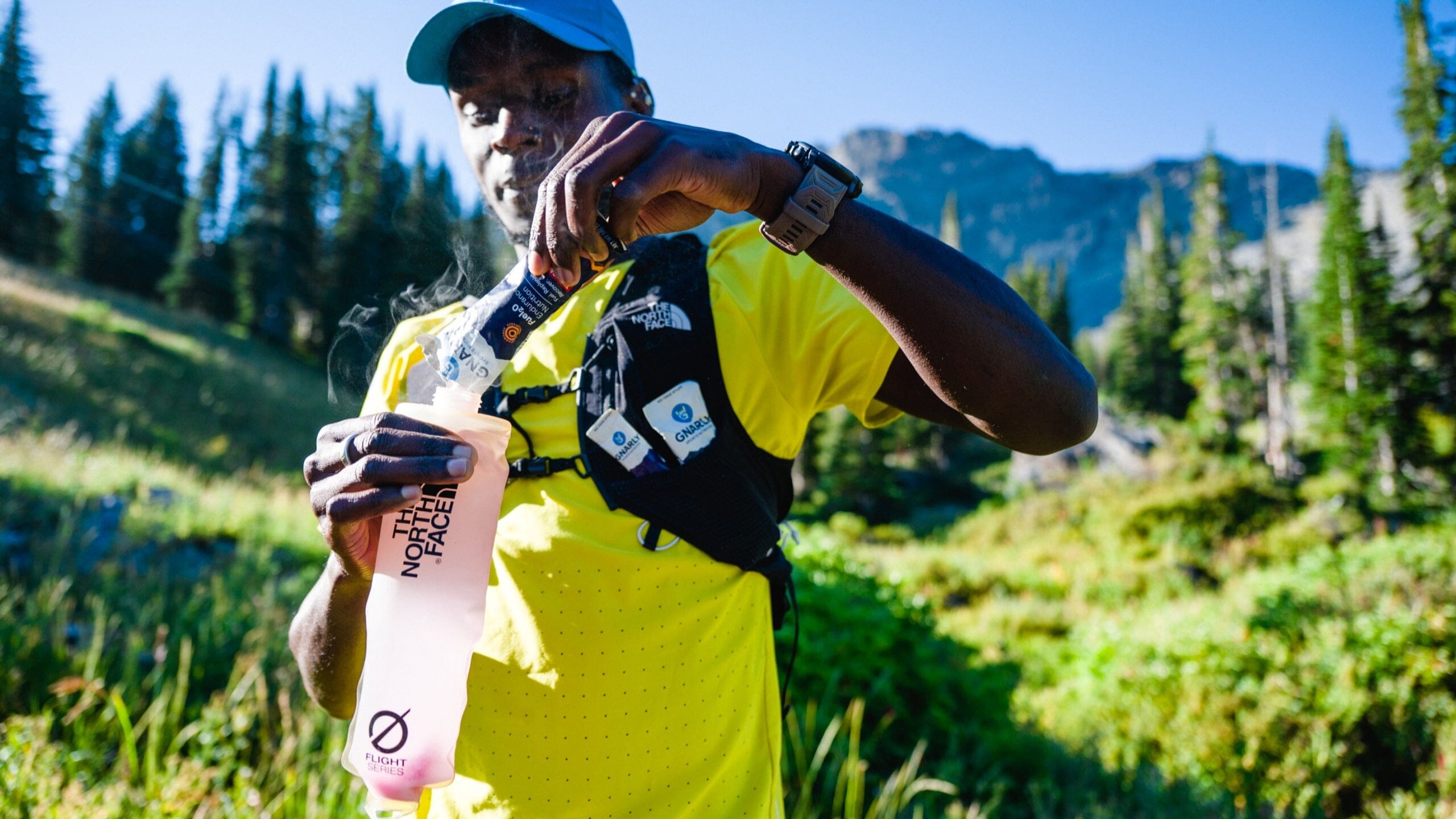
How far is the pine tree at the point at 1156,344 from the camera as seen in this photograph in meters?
55.6

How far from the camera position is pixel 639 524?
56.7 inches

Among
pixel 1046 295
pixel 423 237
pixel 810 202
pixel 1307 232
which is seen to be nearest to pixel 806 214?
pixel 810 202

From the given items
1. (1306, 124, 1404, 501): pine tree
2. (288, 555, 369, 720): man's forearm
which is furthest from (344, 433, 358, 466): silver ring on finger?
(1306, 124, 1404, 501): pine tree

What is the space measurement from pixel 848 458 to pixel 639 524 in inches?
1560

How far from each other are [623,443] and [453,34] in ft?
3.69

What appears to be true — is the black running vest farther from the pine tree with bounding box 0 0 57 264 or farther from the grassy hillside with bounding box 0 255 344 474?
the pine tree with bounding box 0 0 57 264

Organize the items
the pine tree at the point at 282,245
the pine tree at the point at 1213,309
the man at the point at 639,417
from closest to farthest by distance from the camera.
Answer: the man at the point at 639,417 < the pine tree at the point at 282,245 < the pine tree at the point at 1213,309

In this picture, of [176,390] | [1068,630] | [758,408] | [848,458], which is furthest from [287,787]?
[848,458]

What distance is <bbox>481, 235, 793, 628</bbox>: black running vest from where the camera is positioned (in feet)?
4.73

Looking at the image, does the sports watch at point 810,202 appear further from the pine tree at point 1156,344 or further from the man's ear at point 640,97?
the pine tree at point 1156,344

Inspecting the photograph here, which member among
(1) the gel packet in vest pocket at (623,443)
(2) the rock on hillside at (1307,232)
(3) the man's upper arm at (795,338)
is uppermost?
(2) the rock on hillside at (1307,232)

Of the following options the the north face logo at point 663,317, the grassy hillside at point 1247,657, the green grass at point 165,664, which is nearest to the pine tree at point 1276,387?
the grassy hillside at point 1247,657

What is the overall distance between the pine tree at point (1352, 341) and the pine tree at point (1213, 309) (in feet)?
12.8

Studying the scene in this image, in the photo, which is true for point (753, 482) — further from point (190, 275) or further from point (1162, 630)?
point (190, 275)
